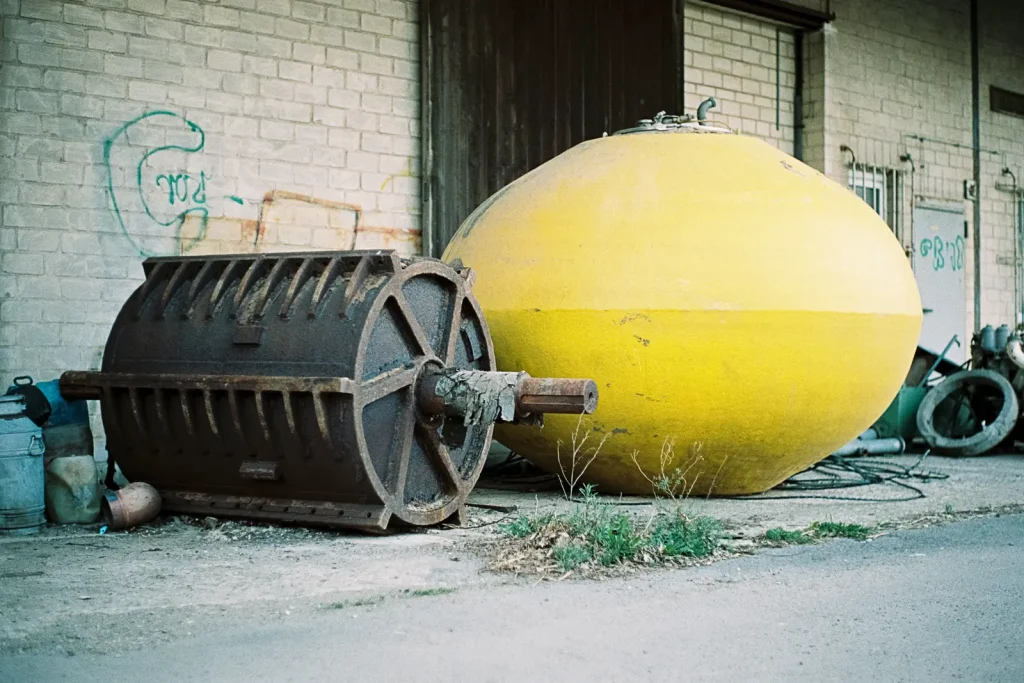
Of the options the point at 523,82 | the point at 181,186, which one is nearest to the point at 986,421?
the point at 523,82

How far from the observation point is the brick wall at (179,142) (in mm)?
7422

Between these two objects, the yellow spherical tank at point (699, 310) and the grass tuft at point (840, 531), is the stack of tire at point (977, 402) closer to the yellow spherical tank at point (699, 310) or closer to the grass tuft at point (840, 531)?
the yellow spherical tank at point (699, 310)

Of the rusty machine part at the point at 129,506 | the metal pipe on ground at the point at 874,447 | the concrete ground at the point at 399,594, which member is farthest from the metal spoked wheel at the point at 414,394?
the metal pipe on ground at the point at 874,447

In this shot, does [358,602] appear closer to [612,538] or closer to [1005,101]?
[612,538]

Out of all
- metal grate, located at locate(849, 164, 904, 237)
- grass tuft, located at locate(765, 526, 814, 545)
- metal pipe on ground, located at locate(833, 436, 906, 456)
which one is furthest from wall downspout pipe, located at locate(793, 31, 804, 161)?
grass tuft, located at locate(765, 526, 814, 545)

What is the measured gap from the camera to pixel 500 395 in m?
5.65

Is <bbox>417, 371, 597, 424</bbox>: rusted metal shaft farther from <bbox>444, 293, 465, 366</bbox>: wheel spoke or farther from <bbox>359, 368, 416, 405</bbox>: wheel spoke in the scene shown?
<bbox>444, 293, 465, 366</bbox>: wheel spoke

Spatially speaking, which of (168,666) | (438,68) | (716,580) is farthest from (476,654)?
(438,68)

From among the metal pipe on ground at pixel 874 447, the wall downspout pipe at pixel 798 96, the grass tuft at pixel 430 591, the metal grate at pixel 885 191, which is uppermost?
the wall downspout pipe at pixel 798 96

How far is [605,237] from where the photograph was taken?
21.6 ft

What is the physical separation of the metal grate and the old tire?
3.24 metres

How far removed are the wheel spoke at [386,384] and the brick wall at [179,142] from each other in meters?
2.82

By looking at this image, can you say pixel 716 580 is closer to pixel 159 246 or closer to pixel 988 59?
pixel 159 246

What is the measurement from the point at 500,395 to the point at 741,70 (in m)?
7.49
